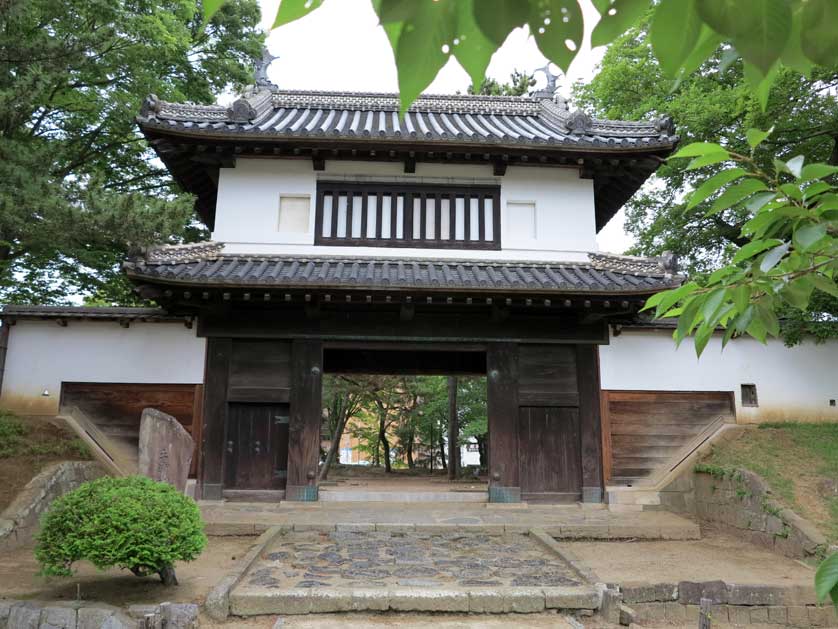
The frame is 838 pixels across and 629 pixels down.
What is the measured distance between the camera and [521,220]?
12094mm

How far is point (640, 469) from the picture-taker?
36.5 ft

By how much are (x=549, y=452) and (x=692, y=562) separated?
315 cm

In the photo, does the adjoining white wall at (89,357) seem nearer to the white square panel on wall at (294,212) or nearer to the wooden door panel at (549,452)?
the white square panel on wall at (294,212)

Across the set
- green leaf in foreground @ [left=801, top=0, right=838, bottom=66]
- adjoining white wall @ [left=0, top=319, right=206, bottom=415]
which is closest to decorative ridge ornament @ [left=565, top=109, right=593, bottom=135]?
adjoining white wall @ [left=0, top=319, right=206, bottom=415]

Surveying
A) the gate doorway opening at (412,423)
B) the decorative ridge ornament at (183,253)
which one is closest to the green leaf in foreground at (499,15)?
the decorative ridge ornament at (183,253)

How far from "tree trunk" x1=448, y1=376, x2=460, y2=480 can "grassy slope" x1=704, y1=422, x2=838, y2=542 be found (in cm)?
1383

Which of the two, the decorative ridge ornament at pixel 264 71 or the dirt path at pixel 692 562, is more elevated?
the decorative ridge ornament at pixel 264 71

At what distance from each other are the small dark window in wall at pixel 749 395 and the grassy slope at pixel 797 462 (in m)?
0.48

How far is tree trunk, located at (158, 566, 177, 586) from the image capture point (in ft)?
21.3

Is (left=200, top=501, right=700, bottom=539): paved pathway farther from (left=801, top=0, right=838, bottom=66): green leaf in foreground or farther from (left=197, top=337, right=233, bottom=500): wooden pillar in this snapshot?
(left=801, top=0, right=838, bottom=66): green leaf in foreground

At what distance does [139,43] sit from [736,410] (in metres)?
13.6

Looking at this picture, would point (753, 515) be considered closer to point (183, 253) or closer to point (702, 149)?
point (702, 149)

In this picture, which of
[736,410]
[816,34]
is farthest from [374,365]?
[816,34]

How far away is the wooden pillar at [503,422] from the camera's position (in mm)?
10672
